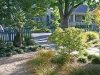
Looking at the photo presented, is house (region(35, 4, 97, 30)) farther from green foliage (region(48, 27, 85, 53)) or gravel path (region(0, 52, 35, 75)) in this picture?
green foliage (region(48, 27, 85, 53))

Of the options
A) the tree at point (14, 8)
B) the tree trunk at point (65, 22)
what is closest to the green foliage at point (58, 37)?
the tree at point (14, 8)

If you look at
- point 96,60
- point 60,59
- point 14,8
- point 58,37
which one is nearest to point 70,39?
point 58,37

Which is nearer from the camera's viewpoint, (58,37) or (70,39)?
(70,39)

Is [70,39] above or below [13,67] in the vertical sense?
above

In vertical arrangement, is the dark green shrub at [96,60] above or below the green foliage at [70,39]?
below

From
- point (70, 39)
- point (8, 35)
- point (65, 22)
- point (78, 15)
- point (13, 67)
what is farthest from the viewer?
point (78, 15)

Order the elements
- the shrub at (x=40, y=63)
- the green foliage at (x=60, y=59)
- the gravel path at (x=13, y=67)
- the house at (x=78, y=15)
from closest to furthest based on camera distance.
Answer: the shrub at (x=40, y=63)
the gravel path at (x=13, y=67)
the green foliage at (x=60, y=59)
the house at (x=78, y=15)

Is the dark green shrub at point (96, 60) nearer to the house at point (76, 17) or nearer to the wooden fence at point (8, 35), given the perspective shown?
the wooden fence at point (8, 35)

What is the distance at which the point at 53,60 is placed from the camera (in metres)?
9.77

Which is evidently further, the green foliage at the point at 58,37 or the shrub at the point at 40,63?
the green foliage at the point at 58,37

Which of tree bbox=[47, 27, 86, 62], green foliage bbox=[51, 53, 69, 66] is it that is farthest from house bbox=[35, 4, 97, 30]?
green foliage bbox=[51, 53, 69, 66]

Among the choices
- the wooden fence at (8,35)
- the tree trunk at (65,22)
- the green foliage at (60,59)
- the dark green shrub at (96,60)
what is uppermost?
the tree trunk at (65,22)

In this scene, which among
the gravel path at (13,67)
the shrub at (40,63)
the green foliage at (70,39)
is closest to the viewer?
the shrub at (40,63)

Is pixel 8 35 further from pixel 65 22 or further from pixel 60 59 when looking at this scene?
pixel 60 59
